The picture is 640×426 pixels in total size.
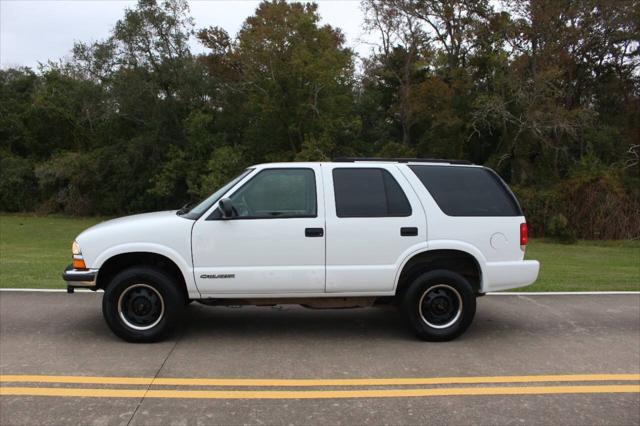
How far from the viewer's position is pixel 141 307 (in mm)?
5832

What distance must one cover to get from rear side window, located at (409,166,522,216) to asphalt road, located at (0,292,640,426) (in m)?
1.46

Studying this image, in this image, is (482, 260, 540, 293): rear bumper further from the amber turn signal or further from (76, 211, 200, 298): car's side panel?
the amber turn signal

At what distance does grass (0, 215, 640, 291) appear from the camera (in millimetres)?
9336

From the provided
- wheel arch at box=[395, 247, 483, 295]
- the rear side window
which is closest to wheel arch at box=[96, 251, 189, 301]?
wheel arch at box=[395, 247, 483, 295]

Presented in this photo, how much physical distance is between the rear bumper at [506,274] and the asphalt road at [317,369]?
25.3 inches

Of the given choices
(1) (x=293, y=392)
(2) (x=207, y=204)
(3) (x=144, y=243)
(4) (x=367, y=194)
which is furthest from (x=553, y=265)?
(3) (x=144, y=243)

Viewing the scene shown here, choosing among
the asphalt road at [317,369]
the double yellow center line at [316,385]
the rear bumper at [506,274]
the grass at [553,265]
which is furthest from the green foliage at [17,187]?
the rear bumper at [506,274]

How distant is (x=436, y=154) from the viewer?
31.6 metres

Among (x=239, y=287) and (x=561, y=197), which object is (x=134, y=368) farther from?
(x=561, y=197)

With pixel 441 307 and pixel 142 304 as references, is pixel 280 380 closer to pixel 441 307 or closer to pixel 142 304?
pixel 142 304

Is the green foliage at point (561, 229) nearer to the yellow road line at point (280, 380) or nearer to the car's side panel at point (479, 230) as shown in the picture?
the car's side panel at point (479, 230)

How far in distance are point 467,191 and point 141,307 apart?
3818 mm

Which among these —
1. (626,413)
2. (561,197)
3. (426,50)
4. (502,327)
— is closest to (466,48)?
(426,50)

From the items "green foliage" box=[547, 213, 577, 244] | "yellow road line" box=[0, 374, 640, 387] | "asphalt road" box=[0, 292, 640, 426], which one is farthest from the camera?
"green foliage" box=[547, 213, 577, 244]
